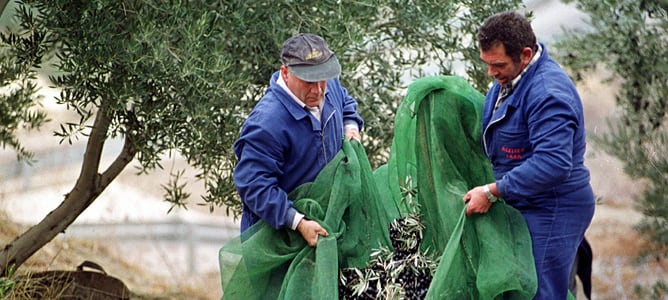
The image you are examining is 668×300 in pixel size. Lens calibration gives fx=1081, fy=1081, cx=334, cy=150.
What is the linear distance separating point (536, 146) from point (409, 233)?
888 millimetres

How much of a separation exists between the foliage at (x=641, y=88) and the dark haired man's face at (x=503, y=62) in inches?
118

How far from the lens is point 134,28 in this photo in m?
6.24

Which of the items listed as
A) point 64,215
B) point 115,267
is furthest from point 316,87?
point 115,267

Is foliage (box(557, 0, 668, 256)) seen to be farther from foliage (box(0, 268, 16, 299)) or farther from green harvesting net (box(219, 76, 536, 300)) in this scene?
foliage (box(0, 268, 16, 299))

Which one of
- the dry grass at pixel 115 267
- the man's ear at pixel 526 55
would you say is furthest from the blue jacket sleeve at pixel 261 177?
the dry grass at pixel 115 267

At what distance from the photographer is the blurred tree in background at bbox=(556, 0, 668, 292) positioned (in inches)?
294

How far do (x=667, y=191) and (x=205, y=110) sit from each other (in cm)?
321

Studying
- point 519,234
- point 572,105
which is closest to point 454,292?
point 519,234

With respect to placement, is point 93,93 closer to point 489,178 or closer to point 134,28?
point 134,28

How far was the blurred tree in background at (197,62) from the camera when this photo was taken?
6215mm

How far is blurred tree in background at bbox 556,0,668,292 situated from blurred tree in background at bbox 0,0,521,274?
90cm

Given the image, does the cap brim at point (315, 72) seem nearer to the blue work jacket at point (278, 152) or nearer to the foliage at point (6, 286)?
the blue work jacket at point (278, 152)

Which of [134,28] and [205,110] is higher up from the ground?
[134,28]

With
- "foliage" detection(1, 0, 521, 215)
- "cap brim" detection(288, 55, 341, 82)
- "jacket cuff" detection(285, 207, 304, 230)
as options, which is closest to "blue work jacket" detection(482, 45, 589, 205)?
"cap brim" detection(288, 55, 341, 82)
